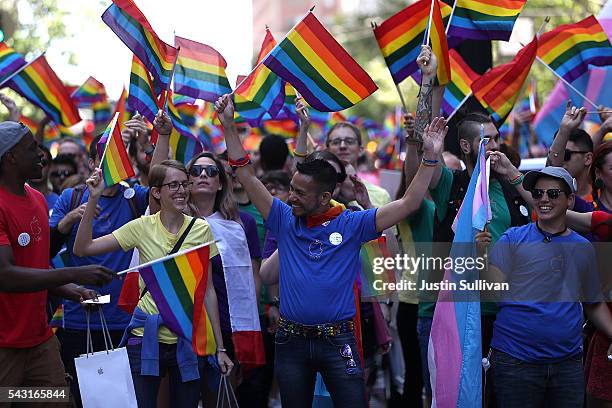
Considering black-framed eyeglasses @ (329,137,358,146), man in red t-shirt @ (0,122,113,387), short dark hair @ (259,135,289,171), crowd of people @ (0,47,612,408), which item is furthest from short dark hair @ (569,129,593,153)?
man in red t-shirt @ (0,122,113,387)

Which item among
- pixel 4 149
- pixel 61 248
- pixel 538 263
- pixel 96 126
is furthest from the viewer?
pixel 96 126

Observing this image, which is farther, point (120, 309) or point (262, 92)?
point (262, 92)

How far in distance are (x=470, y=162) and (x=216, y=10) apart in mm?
6591

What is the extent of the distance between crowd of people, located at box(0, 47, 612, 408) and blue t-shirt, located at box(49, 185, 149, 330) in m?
0.01

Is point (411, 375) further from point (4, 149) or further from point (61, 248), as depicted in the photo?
point (4, 149)

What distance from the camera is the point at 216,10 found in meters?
12.7

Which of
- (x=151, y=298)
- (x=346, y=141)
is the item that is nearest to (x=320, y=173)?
(x=151, y=298)

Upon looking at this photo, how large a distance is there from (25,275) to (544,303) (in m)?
2.93

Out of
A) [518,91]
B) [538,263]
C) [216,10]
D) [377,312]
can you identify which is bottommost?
[377,312]

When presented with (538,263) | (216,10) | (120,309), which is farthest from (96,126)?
(538,263)

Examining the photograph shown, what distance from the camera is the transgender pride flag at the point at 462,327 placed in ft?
19.7

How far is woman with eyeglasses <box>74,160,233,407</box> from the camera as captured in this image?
20.8ft

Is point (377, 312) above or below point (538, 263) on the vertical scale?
below

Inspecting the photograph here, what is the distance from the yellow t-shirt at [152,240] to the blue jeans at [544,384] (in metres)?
2.10
